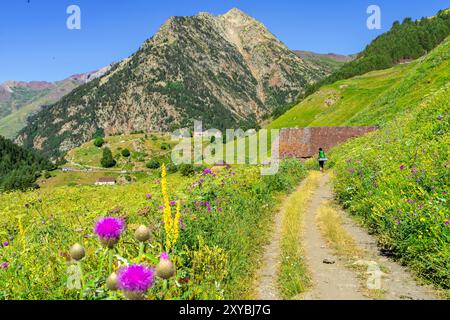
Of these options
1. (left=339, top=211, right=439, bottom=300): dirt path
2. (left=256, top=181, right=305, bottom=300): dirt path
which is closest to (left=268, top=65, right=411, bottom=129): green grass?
(left=256, top=181, right=305, bottom=300): dirt path

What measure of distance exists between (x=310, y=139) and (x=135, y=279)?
106 ft

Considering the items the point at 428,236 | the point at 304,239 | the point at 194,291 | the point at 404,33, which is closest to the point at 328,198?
the point at 304,239

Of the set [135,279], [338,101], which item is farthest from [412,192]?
[338,101]

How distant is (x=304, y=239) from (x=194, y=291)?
502 cm

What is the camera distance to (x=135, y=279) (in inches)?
145

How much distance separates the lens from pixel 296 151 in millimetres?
35438

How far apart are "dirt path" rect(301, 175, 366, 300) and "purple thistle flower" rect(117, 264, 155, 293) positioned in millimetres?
3219

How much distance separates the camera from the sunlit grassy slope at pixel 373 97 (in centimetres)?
3406

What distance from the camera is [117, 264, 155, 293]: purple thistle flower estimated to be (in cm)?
367

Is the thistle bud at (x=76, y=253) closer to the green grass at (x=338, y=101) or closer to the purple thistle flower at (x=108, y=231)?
the purple thistle flower at (x=108, y=231)

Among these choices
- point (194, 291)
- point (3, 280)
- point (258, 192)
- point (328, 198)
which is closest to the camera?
point (194, 291)

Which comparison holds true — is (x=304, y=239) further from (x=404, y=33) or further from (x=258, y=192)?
(x=404, y=33)

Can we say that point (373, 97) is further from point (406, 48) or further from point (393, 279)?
point (406, 48)

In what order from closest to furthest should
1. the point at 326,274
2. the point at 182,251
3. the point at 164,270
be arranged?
the point at 164,270, the point at 182,251, the point at 326,274
